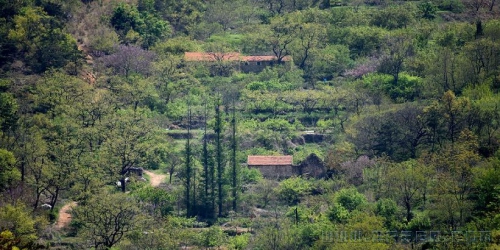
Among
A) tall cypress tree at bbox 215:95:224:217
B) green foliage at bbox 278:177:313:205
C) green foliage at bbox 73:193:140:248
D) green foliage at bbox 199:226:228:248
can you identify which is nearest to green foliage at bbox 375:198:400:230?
green foliage at bbox 278:177:313:205

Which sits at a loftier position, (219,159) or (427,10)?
(427,10)

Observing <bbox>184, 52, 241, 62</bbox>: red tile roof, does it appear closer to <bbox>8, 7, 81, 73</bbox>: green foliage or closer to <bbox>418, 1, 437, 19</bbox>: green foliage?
<bbox>8, 7, 81, 73</bbox>: green foliage

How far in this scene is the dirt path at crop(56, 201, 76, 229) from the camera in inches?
3060

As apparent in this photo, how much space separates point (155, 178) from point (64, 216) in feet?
24.1

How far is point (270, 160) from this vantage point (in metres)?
85.1

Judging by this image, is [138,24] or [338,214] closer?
[338,214]

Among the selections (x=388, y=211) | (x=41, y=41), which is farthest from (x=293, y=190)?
(x=41, y=41)

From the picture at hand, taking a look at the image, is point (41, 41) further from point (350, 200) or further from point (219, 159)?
point (350, 200)

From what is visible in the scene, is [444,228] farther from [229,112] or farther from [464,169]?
[229,112]

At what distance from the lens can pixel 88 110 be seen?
88.0 metres

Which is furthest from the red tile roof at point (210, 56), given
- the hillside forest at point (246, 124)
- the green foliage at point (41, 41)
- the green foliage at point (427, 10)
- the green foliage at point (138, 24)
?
the green foliage at point (427, 10)

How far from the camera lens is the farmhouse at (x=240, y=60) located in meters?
101

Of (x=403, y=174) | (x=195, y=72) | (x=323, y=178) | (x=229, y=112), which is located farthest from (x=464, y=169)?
(x=195, y=72)

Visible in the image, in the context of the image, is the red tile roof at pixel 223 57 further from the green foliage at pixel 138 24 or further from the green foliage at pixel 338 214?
the green foliage at pixel 338 214
